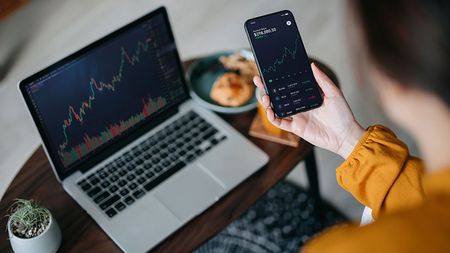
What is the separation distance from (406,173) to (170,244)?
491mm

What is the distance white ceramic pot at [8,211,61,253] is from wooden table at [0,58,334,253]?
49 millimetres

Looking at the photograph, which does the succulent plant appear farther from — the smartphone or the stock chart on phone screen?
the smartphone

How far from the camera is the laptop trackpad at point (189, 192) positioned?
1.28 m

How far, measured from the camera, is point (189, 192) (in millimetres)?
1317

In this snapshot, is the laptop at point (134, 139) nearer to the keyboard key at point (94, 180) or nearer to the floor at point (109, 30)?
the keyboard key at point (94, 180)

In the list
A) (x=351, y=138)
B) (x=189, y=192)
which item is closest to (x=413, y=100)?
(x=351, y=138)

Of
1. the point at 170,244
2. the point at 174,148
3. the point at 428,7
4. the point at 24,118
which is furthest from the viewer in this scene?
the point at 24,118

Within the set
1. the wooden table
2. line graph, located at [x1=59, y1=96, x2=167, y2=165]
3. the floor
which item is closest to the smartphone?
the wooden table

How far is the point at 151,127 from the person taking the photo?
1.43 metres

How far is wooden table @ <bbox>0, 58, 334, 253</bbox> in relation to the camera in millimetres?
1242

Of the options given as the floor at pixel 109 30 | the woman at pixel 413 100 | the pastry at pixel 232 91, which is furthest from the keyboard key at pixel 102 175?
the floor at pixel 109 30

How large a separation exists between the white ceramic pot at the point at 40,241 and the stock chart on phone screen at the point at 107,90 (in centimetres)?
18

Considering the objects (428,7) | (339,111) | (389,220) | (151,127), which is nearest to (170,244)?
(151,127)

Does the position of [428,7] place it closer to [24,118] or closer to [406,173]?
[406,173]
